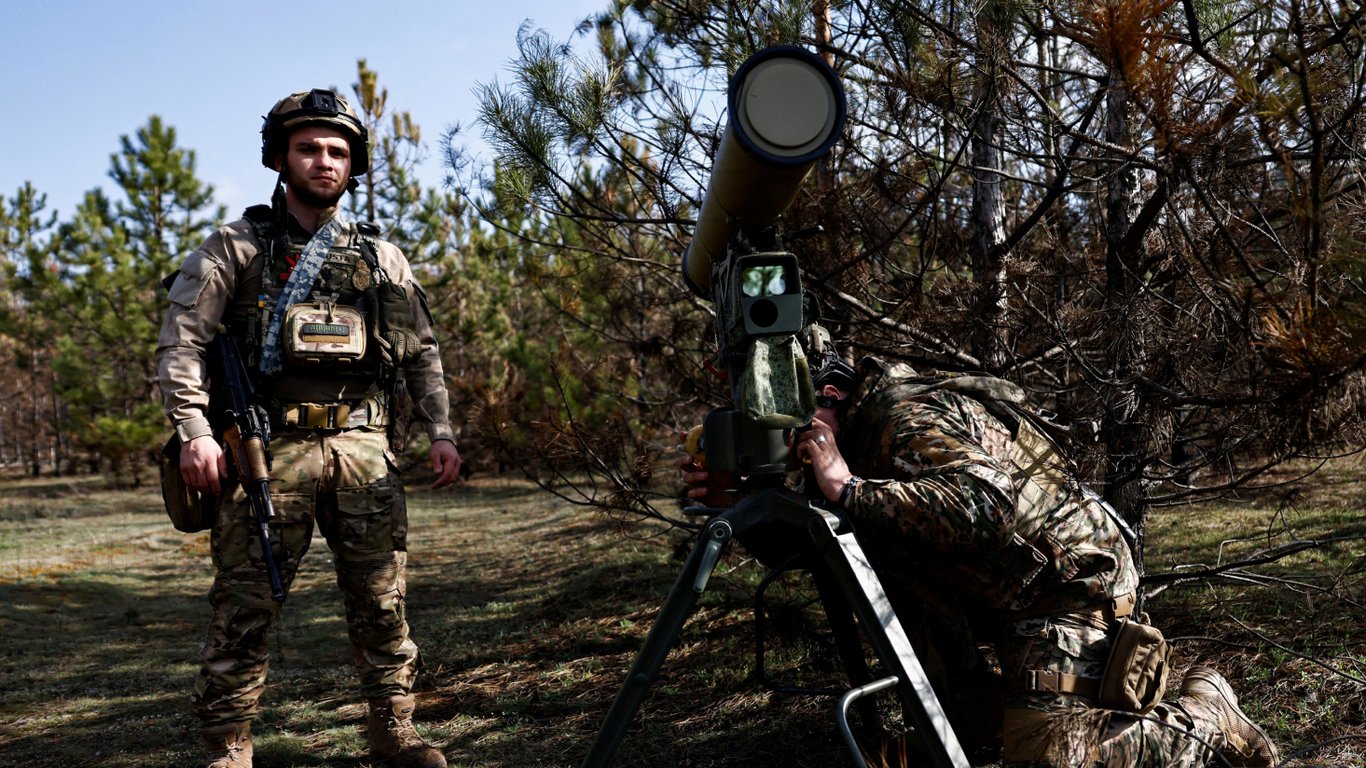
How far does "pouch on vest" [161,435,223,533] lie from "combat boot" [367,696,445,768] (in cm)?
75

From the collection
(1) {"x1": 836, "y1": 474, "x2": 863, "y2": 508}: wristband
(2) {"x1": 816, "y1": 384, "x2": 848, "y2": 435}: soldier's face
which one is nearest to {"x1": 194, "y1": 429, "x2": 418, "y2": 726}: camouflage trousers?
(2) {"x1": 816, "y1": 384, "x2": 848, "y2": 435}: soldier's face

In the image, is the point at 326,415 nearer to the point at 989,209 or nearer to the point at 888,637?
the point at 888,637

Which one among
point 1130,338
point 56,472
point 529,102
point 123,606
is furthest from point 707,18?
point 56,472

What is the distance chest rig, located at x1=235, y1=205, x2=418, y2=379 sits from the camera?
2775mm

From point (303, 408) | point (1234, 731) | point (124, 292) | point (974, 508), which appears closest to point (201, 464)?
point (303, 408)

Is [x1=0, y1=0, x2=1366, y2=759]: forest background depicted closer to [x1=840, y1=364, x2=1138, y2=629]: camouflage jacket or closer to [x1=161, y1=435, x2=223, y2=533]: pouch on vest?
[x1=840, y1=364, x2=1138, y2=629]: camouflage jacket

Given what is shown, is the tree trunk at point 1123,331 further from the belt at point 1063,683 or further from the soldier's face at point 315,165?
the soldier's face at point 315,165

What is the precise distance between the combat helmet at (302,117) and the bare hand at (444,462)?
1.07 meters

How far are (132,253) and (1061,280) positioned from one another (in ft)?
50.8

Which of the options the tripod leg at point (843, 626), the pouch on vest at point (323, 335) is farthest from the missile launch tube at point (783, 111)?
the pouch on vest at point (323, 335)

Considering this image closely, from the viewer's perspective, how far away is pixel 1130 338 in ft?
8.19

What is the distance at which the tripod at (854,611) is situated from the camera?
173 centimetres

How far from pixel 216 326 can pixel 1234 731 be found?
3.00 metres

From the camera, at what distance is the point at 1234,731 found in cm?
220
